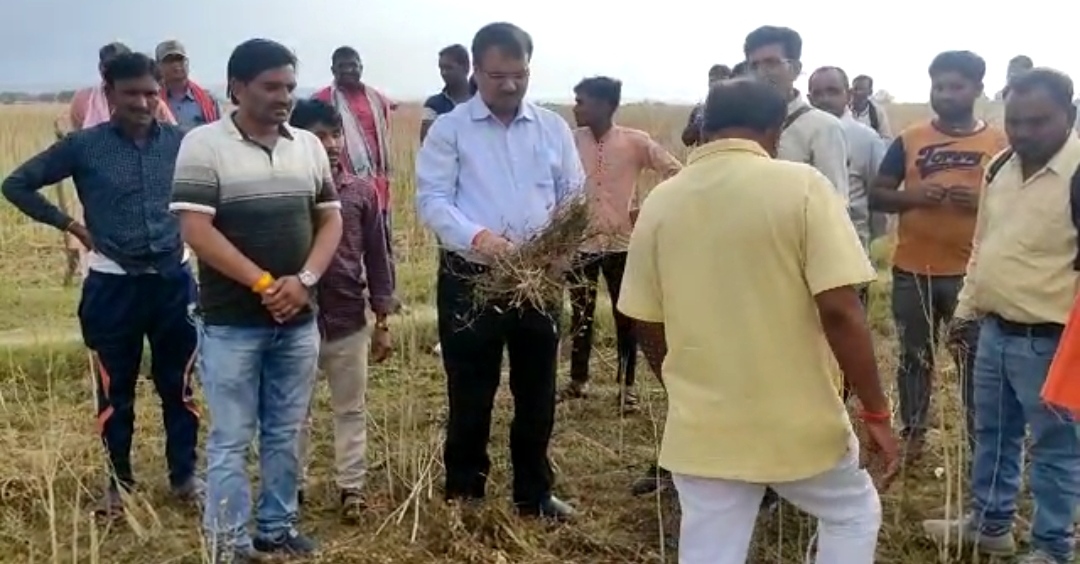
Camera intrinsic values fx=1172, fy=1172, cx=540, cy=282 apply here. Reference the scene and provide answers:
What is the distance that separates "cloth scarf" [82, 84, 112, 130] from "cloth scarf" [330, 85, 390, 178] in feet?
4.47

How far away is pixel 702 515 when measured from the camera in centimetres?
280

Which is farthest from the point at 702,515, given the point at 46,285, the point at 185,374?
the point at 46,285

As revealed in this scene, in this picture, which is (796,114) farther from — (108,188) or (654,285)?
(108,188)

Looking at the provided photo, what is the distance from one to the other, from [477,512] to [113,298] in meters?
1.47

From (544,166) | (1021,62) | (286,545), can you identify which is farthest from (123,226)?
(1021,62)

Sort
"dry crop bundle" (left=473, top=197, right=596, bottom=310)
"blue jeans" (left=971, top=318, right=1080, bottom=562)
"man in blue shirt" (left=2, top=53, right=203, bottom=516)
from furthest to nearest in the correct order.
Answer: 1. "man in blue shirt" (left=2, top=53, right=203, bottom=516)
2. "dry crop bundle" (left=473, top=197, right=596, bottom=310)
3. "blue jeans" (left=971, top=318, right=1080, bottom=562)

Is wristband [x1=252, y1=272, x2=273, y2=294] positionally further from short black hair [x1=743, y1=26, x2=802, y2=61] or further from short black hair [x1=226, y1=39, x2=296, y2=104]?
short black hair [x1=743, y1=26, x2=802, y2=61]

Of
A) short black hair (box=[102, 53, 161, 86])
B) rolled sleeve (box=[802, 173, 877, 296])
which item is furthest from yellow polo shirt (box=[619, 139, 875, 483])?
short black hair (box=[102, 53, 161, 86])

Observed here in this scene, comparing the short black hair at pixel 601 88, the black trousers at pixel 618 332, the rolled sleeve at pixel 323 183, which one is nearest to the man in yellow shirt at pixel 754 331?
the rolled sleeve at pixel 323 183

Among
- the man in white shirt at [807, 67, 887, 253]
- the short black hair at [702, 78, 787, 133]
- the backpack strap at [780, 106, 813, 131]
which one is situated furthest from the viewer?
the man in white shirt at [807, 67, 887, 253]

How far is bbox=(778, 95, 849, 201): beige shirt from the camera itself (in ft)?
13.4

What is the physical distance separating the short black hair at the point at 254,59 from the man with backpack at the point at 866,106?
5.47m

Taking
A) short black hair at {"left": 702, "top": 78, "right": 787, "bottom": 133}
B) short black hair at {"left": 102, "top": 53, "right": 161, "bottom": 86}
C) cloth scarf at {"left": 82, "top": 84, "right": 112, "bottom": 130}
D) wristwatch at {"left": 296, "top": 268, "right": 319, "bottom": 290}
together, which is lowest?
wristwatch at {"left": 296, "top": 268, "right": 319, "bottom": 290}

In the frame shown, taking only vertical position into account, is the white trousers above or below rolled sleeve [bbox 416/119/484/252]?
below
